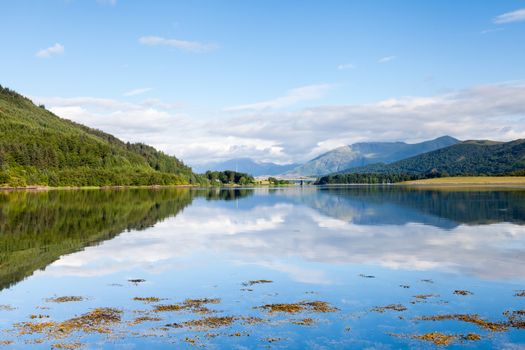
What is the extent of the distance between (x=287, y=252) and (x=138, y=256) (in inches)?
479

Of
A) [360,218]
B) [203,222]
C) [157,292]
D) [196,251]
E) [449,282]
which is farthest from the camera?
[360,218]

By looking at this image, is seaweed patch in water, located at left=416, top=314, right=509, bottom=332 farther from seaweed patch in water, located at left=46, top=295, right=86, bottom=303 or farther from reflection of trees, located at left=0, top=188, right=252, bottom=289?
reflection of trees, located at left=0, top=188, right=252, bottom=289

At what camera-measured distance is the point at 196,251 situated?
43281 mm

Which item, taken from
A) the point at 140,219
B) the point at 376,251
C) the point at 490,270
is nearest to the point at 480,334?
the point at 490,270

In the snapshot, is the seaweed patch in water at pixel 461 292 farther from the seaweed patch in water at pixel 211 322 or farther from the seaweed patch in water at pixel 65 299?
the seaweed patch in water at pixel 65 299

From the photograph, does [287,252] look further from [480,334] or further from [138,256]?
[480,334]

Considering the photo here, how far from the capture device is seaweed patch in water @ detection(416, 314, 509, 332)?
21028 millimetres

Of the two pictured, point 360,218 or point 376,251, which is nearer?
point 376,251

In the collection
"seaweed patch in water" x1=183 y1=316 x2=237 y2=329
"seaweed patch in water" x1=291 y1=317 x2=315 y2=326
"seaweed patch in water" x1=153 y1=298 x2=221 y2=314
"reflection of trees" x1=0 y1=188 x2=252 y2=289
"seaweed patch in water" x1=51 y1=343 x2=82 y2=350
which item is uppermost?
"reflection of trees" x1=0 y1=188 x2=252 y2=289

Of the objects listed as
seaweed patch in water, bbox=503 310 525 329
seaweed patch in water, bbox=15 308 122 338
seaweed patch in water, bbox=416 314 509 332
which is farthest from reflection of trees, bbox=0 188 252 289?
seaweed patch in water, bbox=503 310 525 329

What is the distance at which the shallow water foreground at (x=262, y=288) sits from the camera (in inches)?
799

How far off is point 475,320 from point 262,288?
11.5 meters

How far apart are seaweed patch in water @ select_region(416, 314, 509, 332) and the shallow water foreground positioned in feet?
0.15

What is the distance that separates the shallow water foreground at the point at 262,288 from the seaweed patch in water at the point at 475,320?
0.15 ft
